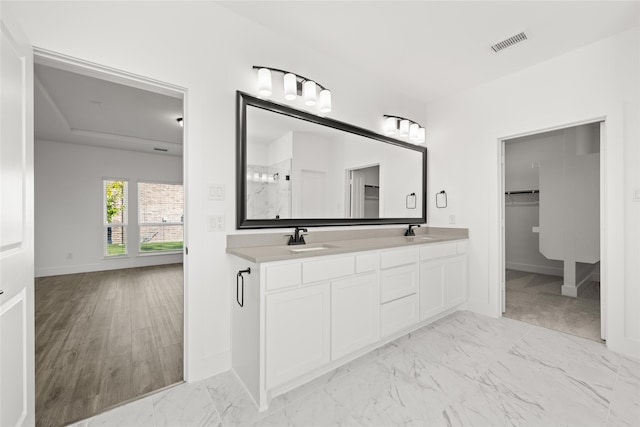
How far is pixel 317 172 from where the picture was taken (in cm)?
261

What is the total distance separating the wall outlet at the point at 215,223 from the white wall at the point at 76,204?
5165 millimetres

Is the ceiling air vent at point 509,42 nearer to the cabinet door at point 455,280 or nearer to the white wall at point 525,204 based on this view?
the cabinet door at point 455,280

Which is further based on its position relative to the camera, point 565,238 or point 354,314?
point 565,238

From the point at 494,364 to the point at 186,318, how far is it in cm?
226

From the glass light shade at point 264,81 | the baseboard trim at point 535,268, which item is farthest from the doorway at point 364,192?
the baseboard trim at point 535,268

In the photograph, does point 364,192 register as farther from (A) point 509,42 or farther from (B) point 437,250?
(A) point 509,42

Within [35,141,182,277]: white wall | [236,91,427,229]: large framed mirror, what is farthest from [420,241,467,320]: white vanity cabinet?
[35,141,182,277]: white wall

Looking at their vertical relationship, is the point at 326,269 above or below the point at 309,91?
below

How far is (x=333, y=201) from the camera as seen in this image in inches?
107

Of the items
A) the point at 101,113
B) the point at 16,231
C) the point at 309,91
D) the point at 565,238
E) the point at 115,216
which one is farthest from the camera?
the point at 115,216

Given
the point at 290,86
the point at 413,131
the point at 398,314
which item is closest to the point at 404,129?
the point at 413,131

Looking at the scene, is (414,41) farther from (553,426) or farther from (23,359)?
(23,359)

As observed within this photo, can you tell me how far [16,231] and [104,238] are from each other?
5.44m

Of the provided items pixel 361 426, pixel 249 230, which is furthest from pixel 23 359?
pixel 361 426
